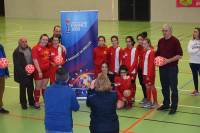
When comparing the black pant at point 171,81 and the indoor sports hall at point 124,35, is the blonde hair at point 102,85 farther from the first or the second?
the black pant at point 171,81

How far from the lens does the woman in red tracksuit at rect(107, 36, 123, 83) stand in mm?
8781

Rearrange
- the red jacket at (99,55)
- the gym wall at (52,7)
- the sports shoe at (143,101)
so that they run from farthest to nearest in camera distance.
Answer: the gym wall at (52,7)
the red jacket at (99,55)
the sports shoe at (143,101)

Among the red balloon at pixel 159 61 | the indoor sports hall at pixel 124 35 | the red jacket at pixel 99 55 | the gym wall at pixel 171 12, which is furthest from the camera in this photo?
the gym wall at pixel 171 12

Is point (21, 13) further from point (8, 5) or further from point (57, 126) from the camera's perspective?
point (57, 126)

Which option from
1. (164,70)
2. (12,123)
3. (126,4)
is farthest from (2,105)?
(126,4)

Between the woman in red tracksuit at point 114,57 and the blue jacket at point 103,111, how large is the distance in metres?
3.80

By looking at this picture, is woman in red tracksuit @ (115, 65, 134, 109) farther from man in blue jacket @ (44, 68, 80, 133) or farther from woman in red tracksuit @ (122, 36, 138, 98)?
man in blue jacket @ (44, 68, 80, 133)

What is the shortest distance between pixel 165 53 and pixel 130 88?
48.6 inches

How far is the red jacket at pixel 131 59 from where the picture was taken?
8508mm

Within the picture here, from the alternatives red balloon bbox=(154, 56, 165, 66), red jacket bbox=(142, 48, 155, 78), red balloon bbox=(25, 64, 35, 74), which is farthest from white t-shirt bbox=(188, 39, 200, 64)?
red balloon bbox=(25, 64, 35, 74)

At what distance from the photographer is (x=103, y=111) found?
4.98 m

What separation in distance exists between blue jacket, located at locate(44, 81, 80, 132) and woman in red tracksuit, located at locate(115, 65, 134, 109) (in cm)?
340

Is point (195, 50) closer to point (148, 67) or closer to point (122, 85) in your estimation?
point (148, 67)

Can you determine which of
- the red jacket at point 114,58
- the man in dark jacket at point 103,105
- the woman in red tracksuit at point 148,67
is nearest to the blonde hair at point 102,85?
the man in dark jacket at point 103,105
